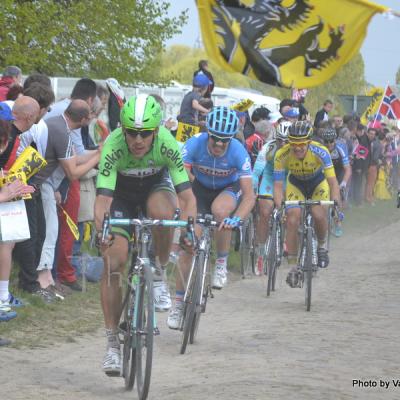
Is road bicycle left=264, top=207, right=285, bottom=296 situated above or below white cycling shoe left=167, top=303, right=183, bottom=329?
above

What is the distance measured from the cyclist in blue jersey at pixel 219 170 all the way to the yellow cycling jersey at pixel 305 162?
6.77ft

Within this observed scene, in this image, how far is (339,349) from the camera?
10.1 m

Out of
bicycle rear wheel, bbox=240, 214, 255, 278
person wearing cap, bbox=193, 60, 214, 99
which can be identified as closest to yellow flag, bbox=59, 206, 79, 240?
bicycle rear wheel, bbox=240, 214, 255, 278

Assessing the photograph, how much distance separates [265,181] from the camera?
51.8 feet

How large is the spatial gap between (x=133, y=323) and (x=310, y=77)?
2.67 m

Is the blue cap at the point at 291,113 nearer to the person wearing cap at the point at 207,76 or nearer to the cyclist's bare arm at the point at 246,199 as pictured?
the person wearing cap at the point at 207,76

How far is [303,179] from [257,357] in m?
4.85

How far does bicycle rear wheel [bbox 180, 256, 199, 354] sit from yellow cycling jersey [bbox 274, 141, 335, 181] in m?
4.20

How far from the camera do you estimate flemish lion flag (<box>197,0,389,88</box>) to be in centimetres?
A: 923

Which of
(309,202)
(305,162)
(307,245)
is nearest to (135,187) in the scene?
(307,245)


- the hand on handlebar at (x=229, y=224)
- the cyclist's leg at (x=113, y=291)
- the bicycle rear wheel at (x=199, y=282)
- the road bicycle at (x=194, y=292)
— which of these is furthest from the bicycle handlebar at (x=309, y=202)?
the cyclist's leg at (x=113, y=291)

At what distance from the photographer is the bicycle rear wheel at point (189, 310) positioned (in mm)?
9930

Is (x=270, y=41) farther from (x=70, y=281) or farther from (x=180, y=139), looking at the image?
(x=180, y=139)

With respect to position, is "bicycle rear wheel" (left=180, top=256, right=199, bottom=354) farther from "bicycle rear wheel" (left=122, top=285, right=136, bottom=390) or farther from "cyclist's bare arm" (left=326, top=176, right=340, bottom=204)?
"cyclist's bare arm" (left=326, top=176, right=340, bottom=204)
